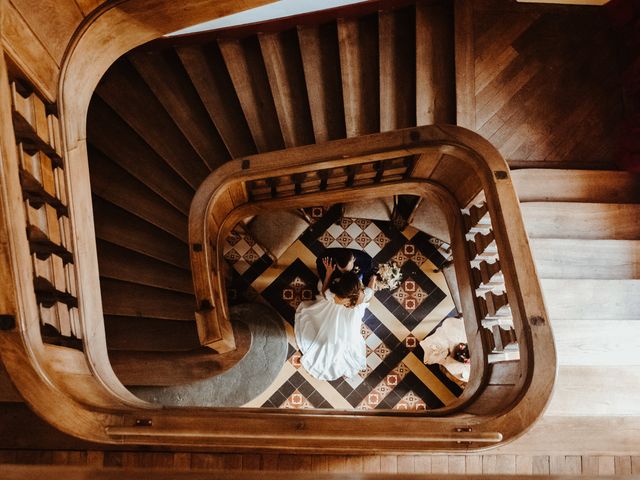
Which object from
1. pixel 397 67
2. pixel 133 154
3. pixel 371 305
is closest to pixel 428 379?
pixel 371 305

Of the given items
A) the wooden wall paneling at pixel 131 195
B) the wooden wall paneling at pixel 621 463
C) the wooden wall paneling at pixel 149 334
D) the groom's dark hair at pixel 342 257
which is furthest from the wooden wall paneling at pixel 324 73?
the wooden wall paneling at pixel 621 463

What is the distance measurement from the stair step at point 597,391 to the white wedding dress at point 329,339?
5.95 ft

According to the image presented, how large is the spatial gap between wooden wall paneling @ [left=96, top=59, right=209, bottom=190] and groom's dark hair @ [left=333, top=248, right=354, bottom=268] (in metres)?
1.20

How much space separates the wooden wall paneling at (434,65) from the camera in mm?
3182

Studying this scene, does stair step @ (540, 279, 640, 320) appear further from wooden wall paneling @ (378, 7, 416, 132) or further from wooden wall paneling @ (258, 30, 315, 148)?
wooden wall paneling @ (258, 30, 315, 148)

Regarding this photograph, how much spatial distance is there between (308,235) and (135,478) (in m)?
3.52

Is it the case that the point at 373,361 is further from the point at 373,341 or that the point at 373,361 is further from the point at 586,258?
the point at 586,258

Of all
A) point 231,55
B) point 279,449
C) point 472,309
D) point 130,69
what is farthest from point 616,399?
point 130,69

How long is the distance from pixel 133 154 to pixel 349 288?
1.82 m

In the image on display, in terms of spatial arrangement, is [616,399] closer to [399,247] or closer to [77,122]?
[399,247]

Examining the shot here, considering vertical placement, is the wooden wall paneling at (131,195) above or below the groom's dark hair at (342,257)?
above

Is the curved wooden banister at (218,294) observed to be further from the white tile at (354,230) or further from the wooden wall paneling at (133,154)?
the white tile at (354,230)

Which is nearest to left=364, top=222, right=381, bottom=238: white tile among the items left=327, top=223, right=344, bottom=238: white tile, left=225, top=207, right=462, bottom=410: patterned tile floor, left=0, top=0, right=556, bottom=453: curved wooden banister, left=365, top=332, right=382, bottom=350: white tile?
left=225, top=207, right=462, bottom=410: patterned tile floor

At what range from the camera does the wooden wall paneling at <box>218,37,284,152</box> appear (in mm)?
3289
